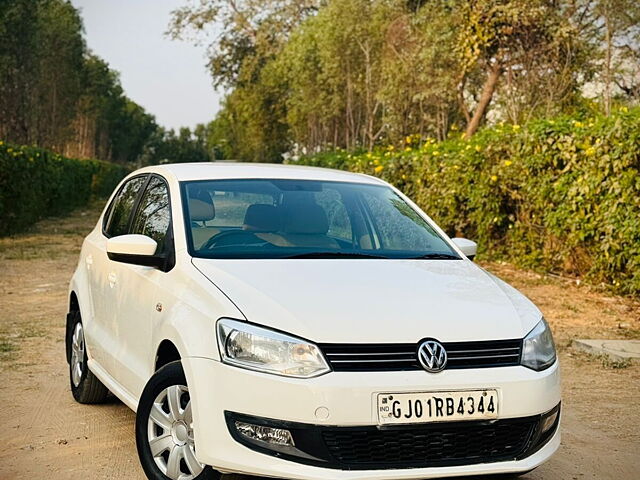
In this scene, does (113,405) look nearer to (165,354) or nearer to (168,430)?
(165,354)

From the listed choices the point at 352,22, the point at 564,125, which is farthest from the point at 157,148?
the point at 564,125

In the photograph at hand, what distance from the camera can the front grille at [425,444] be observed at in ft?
13.2

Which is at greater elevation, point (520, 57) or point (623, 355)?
point (520, 57)

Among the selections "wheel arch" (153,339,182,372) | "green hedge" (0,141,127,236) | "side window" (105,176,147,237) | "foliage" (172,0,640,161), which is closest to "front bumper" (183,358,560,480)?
"wheel arch" (153,339,182,372)

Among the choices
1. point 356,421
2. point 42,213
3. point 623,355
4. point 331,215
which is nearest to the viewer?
point 356,421

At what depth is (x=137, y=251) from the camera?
199 inches

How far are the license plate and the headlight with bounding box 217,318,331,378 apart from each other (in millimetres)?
296

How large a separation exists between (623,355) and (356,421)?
17.0ft

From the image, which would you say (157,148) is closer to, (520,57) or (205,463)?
(520,57)

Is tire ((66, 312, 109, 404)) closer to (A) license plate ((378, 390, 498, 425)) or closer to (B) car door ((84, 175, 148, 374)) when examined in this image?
(B) car door ((84, 175, 148, 374))

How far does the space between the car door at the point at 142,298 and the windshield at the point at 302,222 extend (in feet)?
0.72

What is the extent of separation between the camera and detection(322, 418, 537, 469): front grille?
4.04 meters

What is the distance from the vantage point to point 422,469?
4.10m

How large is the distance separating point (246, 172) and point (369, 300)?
5.68 ft
